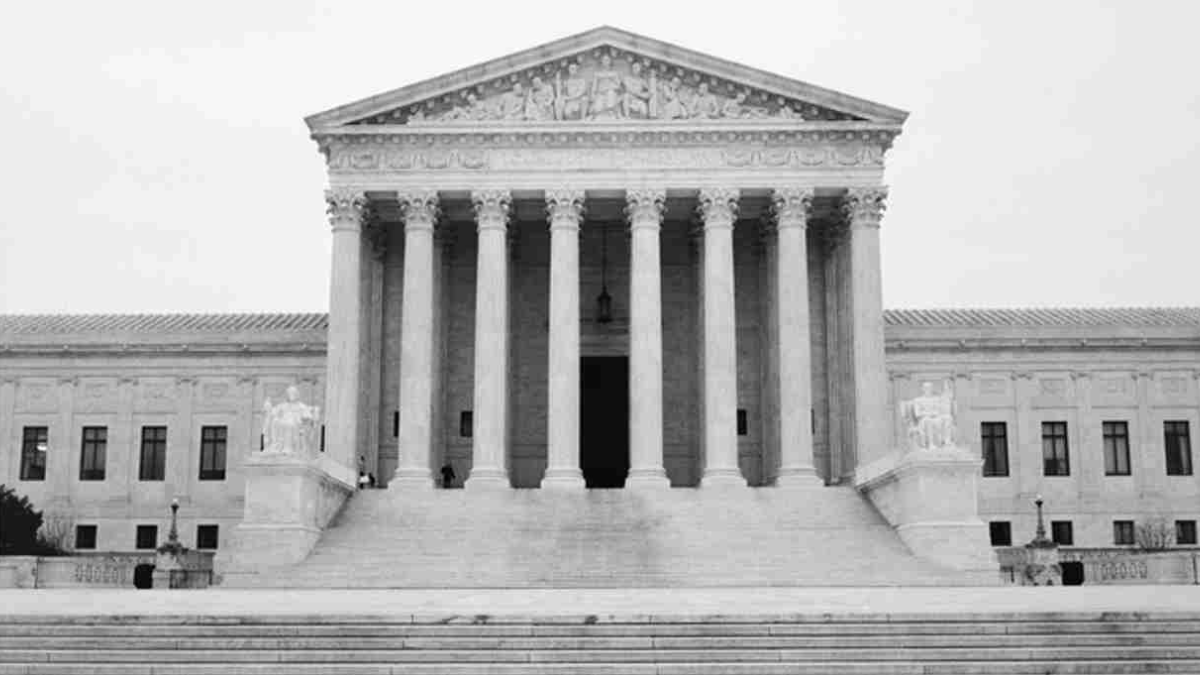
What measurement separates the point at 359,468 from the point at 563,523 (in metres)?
10.6

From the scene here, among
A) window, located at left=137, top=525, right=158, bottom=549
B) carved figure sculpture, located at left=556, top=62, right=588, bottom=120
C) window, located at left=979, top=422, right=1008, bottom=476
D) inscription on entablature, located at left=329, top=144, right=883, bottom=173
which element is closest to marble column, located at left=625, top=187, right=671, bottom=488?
inscription on entablature, located at left=329, top=144, right=883, bottom=173

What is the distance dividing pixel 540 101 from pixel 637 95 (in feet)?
11.0

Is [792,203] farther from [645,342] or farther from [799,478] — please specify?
[799,478]

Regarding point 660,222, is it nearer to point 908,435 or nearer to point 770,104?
point 770,104

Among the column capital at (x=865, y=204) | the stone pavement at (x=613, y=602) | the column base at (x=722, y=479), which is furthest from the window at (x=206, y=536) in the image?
the column capital at (x=865, y=204)

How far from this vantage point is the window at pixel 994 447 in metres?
60.3

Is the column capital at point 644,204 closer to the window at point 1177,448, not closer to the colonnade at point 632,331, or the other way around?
the colonnade at point 632,331

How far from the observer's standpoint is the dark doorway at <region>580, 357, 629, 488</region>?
188 feet

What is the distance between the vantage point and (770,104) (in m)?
52.3

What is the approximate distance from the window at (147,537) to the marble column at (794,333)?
24858 millimetres

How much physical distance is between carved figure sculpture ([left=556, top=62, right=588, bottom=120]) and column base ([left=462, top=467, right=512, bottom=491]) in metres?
12.3

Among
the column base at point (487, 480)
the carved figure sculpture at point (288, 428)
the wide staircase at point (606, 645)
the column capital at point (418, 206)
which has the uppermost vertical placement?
the column capital at point (418, 206)

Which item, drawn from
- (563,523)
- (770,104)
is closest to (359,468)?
(563,523)

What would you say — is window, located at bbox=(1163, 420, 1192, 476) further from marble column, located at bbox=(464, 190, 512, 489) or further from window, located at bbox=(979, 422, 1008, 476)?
marble column, located at bbox=(464, 190, 512, 489)
